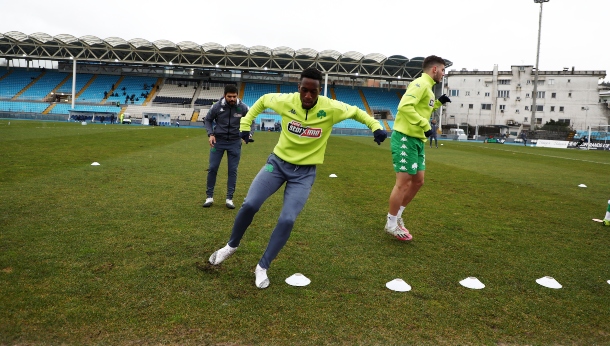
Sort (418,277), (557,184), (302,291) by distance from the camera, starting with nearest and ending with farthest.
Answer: (302,291), (418,277), (557,184)

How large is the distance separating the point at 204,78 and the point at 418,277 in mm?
62530

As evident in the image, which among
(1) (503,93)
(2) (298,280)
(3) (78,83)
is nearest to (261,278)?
(2) (298,280)

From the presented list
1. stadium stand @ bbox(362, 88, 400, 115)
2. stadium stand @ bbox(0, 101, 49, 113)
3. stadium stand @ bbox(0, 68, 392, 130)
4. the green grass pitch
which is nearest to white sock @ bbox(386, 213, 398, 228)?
the green grass pitch

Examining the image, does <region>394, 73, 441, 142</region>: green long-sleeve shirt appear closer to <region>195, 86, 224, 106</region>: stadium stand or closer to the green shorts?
the green shorts

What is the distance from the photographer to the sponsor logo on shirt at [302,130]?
3.86m

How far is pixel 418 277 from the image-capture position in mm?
3820

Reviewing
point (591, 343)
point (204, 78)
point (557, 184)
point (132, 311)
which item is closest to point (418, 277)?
point (591, 343)

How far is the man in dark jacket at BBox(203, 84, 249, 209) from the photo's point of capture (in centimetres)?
666

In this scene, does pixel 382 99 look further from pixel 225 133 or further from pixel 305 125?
pixel 305 125

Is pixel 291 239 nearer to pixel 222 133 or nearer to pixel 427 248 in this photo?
pixel 427 248

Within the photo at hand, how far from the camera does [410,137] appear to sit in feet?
17.1

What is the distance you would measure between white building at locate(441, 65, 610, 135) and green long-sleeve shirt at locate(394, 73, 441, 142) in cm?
6541

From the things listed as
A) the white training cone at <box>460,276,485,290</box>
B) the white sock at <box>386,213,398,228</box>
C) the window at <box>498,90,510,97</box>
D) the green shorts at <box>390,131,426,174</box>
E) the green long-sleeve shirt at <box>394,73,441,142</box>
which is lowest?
the white training cone at <box>460,276,485,290</box>

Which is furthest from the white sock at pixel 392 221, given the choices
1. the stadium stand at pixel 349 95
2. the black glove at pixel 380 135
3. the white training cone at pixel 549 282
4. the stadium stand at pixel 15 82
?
the stadium stand at pixel 15 82
